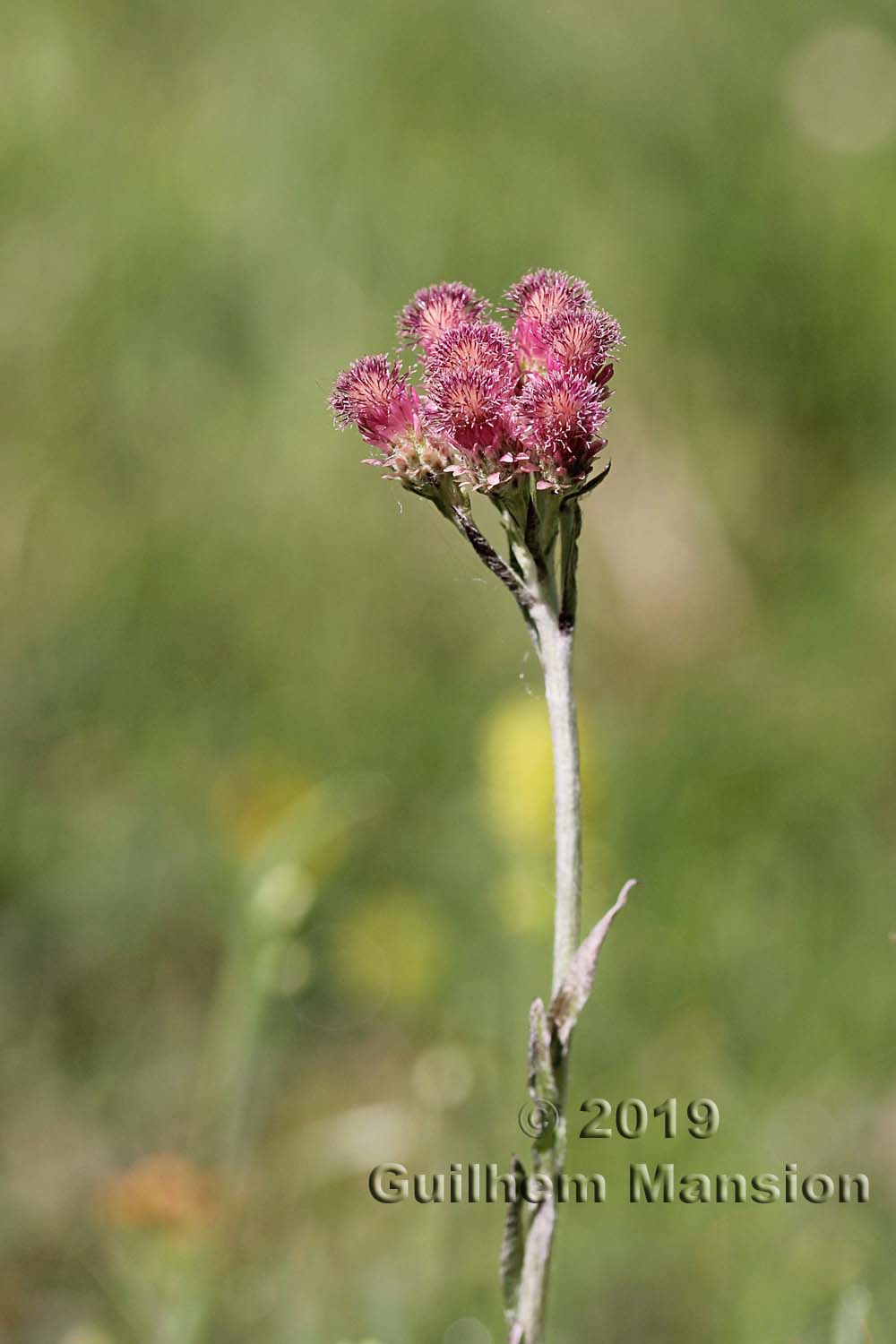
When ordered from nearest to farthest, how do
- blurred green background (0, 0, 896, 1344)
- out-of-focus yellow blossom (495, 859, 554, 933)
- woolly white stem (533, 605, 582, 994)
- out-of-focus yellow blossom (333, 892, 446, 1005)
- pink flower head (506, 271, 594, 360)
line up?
woolly white stem (533, 605, 582, 994) < pink flower head (506, 271, 594, 360) < blurred green background (0, 0, 896, 1344) < out-of-focus yellow blossom (495, 859, 554, 933) < out-of-focus yellow blossom (333, 892, 446, 1005)

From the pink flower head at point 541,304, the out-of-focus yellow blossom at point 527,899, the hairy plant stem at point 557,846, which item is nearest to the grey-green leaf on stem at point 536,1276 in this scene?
the hairy plant stem at point 557,846

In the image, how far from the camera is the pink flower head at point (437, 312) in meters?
1.09

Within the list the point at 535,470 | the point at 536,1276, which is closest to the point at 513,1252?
the point at 536,1276

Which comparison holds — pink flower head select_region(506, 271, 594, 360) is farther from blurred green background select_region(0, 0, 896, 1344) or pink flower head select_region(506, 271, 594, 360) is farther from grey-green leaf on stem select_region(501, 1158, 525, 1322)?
blurred green background select_region(0, 0, 896, 1344)

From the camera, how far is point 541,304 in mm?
1057

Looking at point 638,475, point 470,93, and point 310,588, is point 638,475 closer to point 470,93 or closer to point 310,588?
point 310,588

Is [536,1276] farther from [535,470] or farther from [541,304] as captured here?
[541,304]

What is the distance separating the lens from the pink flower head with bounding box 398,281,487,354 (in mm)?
1091

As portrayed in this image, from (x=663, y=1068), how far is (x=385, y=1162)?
572 millimetres

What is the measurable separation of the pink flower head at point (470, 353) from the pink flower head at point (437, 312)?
0.07 metres

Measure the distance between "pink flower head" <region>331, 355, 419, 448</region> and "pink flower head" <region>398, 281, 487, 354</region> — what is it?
0.04 metres

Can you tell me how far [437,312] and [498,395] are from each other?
14 cm

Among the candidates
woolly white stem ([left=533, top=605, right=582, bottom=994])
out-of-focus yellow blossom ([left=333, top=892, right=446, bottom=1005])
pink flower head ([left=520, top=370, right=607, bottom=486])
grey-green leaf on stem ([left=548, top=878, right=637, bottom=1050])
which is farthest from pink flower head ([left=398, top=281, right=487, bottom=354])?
out-of-focus yellow blossom ([left=333, top=892, right=446, bottom=1005])

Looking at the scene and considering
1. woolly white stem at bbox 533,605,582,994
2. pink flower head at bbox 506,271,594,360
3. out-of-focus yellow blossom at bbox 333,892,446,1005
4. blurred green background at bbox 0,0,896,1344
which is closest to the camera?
woolly white stem at bbox 533,605,582,994
